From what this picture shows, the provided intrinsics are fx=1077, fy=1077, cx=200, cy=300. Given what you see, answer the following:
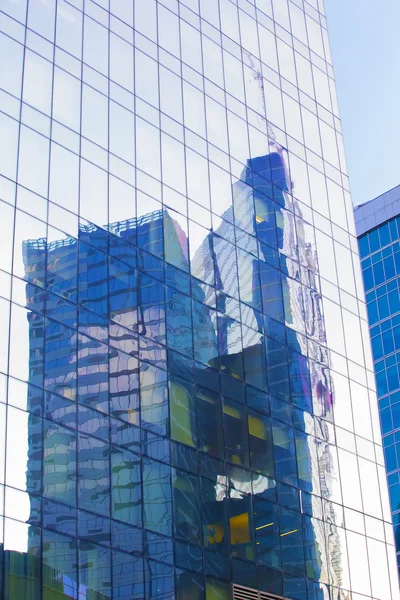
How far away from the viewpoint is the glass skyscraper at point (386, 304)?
100 meters

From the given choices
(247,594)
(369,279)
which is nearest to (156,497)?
(247,594)

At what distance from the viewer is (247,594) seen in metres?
40.6

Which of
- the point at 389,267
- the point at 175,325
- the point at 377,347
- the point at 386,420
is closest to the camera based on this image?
the point at 175,325

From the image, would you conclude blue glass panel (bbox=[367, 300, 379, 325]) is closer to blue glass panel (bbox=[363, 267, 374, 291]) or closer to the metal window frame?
blue glass panel (bbox=[363, 267, 374, 291])

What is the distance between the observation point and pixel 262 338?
4778 centimetres

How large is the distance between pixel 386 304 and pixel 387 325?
2.30 meters

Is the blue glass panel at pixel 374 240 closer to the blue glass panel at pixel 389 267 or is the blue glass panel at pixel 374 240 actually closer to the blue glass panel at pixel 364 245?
the blue glass panel at pixel 364 245

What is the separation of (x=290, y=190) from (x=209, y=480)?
61.9 feet

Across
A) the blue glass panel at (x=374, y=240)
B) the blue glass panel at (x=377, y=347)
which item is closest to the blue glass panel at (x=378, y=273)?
the blue glass panel at (x=374, y=240)

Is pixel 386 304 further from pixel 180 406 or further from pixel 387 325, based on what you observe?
pixel 180 406

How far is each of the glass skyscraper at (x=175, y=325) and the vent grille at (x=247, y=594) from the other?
249 mm

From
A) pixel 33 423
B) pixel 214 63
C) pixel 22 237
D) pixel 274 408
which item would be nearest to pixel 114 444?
pixel 33 423

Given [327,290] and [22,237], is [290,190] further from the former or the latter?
[22,237]

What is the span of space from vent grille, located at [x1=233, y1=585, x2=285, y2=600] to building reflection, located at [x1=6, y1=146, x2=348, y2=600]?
1.09ft
